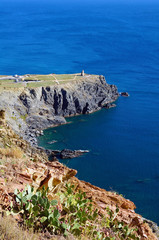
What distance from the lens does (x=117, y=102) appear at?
93.9m

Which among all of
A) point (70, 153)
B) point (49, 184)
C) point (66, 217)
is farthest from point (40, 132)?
point (66, 217)

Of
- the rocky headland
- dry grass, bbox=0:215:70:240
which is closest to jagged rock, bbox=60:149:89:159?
the rocky headland

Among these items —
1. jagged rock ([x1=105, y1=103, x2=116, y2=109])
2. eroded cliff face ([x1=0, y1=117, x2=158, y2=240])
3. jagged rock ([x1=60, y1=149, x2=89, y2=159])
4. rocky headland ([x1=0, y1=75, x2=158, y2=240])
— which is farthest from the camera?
jagged rock ([x1=105, y1=103, x2=116, y2=109])

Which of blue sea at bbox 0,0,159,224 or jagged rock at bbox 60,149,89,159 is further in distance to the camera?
jagged rock at bbox 60,149,89,159

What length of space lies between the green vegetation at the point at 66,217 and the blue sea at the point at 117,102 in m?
10.9

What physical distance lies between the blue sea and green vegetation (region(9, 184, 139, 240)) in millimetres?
10921

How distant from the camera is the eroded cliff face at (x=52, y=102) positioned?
236ft

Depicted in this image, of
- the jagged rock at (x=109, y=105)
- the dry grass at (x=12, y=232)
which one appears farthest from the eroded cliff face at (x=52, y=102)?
the dry grass at (x=12, y=232)

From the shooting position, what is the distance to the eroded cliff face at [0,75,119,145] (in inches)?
2831

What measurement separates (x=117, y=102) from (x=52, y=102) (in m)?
21.3

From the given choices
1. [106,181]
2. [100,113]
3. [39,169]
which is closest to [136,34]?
[100,113]

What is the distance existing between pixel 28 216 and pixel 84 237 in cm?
181

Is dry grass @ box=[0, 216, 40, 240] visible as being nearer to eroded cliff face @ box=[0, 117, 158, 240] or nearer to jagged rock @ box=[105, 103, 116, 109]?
eroded cliff face @ box=[0, 117, 158, 240]

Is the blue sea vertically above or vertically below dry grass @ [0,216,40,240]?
above
